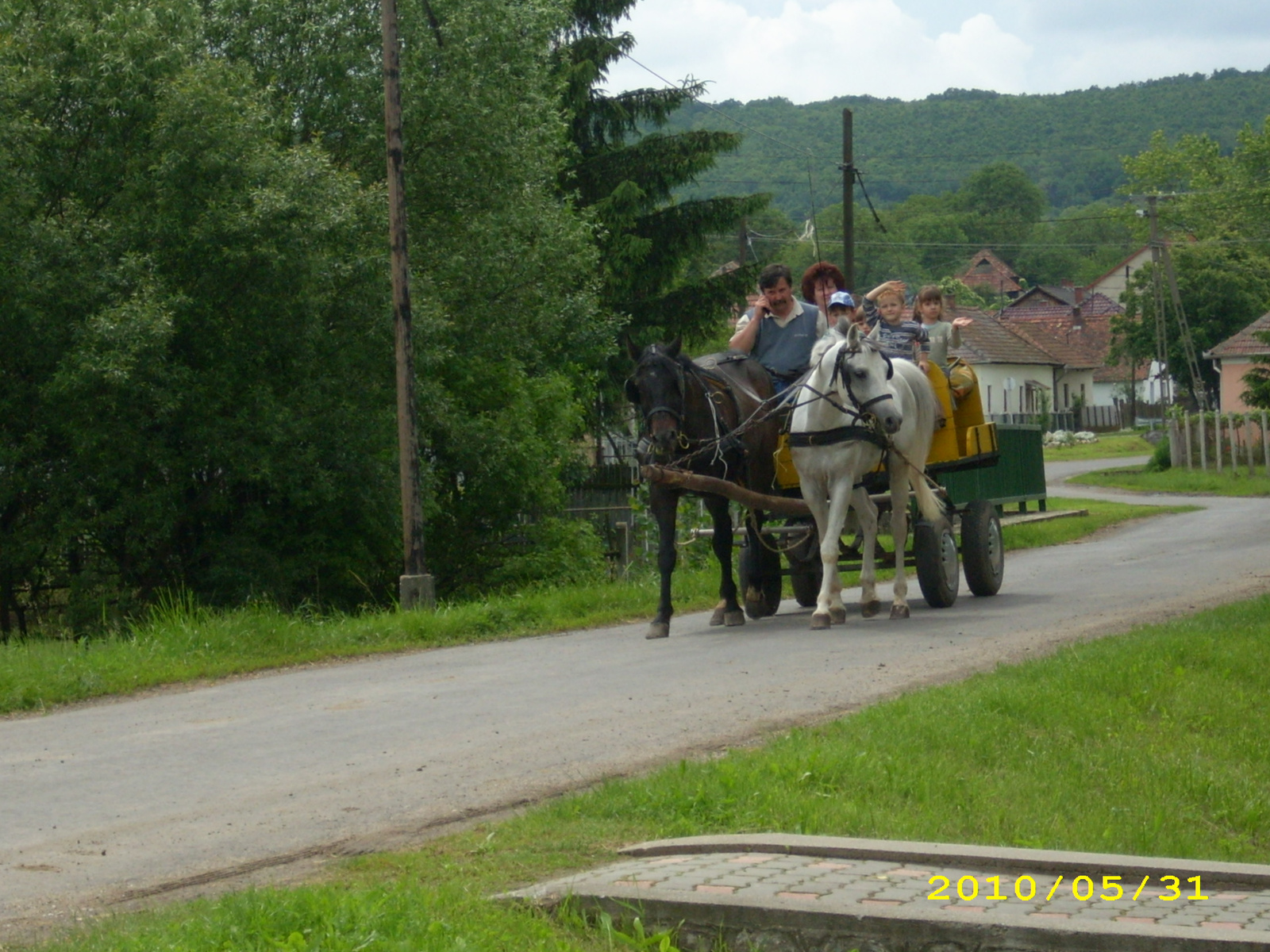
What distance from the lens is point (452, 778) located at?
7.59 meters

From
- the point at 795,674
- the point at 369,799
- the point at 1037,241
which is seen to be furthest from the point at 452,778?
the point at 1037,241

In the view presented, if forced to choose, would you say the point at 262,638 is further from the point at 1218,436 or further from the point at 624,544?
the point at 1218,436

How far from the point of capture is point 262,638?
43.2ft

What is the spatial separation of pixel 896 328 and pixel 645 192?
71.2 feet

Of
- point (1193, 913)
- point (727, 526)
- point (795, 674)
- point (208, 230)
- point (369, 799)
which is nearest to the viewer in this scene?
point (1193, 913)

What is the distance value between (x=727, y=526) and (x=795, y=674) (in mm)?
3092

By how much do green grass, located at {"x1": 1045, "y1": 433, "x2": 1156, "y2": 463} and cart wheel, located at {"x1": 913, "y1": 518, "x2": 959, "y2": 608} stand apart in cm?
5152

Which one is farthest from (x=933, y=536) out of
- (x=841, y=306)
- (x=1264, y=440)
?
(x=1264, y=440)

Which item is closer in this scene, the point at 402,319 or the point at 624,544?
the point at 402,319

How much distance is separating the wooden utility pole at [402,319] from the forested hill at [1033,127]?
11335 centimetres

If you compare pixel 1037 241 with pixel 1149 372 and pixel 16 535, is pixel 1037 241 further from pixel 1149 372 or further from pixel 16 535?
pixel 16 535

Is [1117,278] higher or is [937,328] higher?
[1117,278]

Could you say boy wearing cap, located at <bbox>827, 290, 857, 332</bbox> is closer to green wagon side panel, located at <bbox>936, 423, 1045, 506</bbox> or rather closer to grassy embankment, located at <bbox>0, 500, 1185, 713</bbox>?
grassy embankment, located at <bbox>0, 500, 1185, 713</bbox>

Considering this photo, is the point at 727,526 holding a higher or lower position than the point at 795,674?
higher
